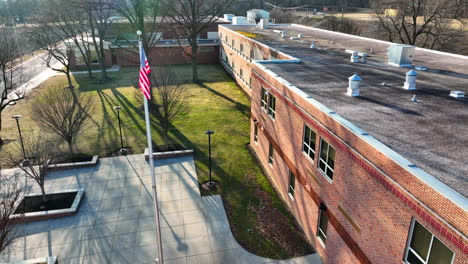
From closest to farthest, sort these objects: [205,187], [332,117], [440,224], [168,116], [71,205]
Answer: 1. [440,224]
2. [332,117]
3. [71,205]
4. [205,187]
5. [168,116]

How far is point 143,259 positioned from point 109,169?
8790 millimetres

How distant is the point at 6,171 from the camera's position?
19688 millimetres

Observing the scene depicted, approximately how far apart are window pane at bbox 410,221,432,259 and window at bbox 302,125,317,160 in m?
5.58

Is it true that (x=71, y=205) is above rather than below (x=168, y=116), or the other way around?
below

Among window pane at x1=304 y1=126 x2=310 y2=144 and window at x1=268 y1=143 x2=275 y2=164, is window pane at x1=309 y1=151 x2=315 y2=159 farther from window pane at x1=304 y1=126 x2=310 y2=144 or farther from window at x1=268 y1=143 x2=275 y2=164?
window at x1=268 y1=143 x2=275 y2=164

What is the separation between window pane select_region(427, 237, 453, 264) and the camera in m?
6.94

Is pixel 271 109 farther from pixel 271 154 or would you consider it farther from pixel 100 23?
pixel 100 23

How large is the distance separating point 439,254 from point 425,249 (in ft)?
1.31

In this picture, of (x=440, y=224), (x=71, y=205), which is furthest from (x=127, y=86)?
(x=440, y=224)

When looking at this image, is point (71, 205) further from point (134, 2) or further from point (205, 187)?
point (134, 2)

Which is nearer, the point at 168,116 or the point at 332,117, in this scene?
the point at 332,117

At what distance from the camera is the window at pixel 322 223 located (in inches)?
484

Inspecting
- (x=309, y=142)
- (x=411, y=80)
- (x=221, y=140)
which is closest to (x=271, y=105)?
(x=309, y=142)

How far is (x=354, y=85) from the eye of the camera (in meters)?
13.5
